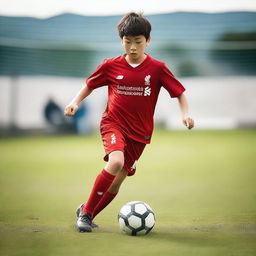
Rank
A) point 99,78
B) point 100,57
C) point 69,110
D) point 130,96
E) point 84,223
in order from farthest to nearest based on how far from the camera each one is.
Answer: point 100,57
point 99,78
point 130,96
point 69,110
point 84,223

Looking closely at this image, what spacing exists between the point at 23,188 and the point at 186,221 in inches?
88.2

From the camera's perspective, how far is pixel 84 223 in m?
3.89

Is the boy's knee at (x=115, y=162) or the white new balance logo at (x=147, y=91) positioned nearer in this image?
the boy's knee at (x=115, y=162)

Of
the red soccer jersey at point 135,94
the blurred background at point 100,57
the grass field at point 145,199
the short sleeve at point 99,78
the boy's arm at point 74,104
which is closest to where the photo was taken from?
the grass field at point 145,199

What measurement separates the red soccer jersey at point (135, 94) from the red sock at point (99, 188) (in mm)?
363

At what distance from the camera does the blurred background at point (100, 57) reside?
13.3 meters

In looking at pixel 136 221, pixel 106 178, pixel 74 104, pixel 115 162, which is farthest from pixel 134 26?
pixel 136 221

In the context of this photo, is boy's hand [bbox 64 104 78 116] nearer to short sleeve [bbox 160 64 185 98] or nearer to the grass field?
short sleeve [bbox 160 64 185 98]

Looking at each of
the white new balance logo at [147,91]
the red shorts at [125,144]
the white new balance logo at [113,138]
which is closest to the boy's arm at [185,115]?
the white new balance logo at [147,91]

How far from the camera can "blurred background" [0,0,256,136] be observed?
13.3 meters

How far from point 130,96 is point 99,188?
0.71 metres

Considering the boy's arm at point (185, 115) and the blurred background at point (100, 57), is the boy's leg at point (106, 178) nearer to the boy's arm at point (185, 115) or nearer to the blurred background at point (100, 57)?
the boy's arm at point (185, 115)

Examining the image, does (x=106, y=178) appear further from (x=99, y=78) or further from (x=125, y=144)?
(x=99, y=78)

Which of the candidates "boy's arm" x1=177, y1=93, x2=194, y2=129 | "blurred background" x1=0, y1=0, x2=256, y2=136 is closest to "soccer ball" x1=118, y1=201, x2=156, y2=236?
"boy's arm" x1=177, y1=93, x2=194, y2=129
